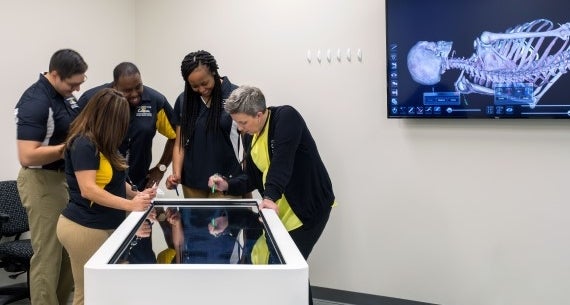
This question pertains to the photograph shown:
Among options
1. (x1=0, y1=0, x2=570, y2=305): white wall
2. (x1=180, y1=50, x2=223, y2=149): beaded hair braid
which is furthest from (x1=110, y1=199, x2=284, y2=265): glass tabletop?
(x1=0, y1=0, x2=570, y2=305): white wall

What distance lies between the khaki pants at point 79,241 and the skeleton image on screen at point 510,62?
199 cm

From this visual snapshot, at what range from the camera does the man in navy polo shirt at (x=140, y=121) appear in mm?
2854

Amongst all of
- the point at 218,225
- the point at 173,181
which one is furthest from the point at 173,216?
the point at 173,181

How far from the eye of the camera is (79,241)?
89.7 inches

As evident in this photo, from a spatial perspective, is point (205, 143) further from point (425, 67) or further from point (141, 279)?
point (141, 279)

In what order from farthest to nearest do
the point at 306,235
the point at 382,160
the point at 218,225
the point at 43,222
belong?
the point at 382,160
the point at 43,222
the point at 306,235
the point at 218,225

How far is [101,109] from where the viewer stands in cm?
222

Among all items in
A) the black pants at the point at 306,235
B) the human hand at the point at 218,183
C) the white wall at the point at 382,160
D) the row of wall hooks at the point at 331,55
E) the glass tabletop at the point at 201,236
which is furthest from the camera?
the row of wall hooks at the point at 331,55

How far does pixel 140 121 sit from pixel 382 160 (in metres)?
1.50

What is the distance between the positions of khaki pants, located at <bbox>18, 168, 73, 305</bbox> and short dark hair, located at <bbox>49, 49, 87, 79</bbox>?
1.73 ft

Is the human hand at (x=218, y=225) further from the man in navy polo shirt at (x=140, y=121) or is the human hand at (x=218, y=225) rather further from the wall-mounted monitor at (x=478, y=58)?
the wall-mounted monitor at (x=478, y=58)

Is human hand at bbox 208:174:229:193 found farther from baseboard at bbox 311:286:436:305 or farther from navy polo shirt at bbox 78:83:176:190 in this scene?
baseboard at bbox 311:286:436:305

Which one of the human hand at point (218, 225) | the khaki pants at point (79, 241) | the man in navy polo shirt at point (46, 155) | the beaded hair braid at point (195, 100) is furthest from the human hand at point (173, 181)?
the human hand at point (218, 225)

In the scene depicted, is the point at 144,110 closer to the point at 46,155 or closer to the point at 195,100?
the point at 195,100
